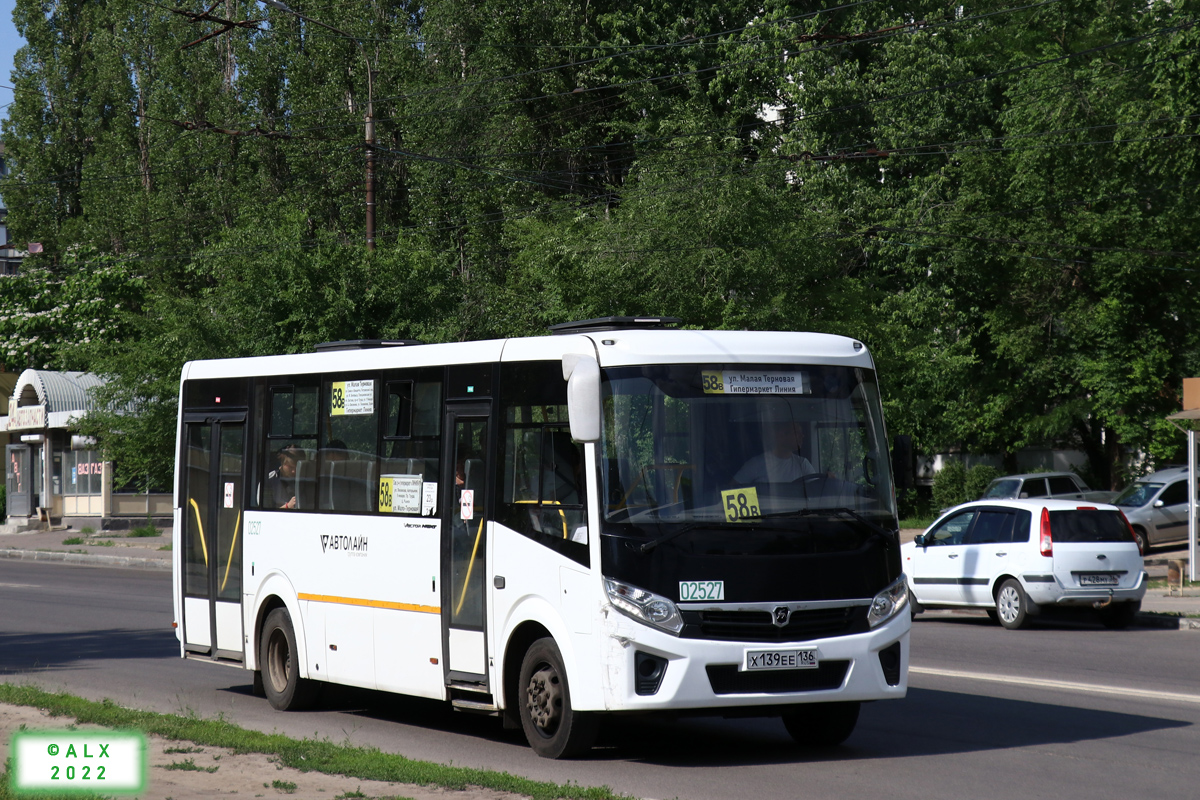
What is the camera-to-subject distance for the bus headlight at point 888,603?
353 inches

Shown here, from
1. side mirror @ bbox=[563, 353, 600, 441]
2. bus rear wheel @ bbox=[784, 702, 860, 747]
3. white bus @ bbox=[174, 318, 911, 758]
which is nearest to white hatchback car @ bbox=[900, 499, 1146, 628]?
bus rear wheel @ bbox=[784, 702, 860, 747]

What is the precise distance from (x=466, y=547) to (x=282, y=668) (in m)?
2.95

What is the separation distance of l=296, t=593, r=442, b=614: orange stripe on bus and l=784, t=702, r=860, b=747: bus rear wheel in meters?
2.62

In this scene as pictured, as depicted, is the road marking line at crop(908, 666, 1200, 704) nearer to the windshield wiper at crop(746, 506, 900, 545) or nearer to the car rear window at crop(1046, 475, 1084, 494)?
the windshield wiper at crop(746, 506, 900, 545)

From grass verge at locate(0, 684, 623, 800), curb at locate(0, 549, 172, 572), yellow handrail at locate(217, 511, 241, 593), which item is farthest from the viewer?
curb at locate(0, 549, 172, 572)

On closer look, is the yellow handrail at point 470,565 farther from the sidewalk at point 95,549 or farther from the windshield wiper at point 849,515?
the sidewalk at point 95,549

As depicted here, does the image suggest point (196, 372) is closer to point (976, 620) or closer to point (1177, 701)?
point (1177, 701)

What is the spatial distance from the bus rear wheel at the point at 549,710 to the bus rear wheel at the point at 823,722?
58.2 inches

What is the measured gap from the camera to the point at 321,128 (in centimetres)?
4944

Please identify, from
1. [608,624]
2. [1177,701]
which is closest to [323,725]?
[608,624]

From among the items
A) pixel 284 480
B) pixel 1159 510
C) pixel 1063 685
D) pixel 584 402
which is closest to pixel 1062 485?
pixel 1159 510

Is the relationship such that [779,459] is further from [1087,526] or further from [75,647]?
[1087,526]

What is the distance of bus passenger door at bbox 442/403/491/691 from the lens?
9641mm

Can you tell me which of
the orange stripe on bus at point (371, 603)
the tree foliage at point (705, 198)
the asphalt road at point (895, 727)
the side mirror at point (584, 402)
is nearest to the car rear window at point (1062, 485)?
the tree foliage at point (705, 198)
